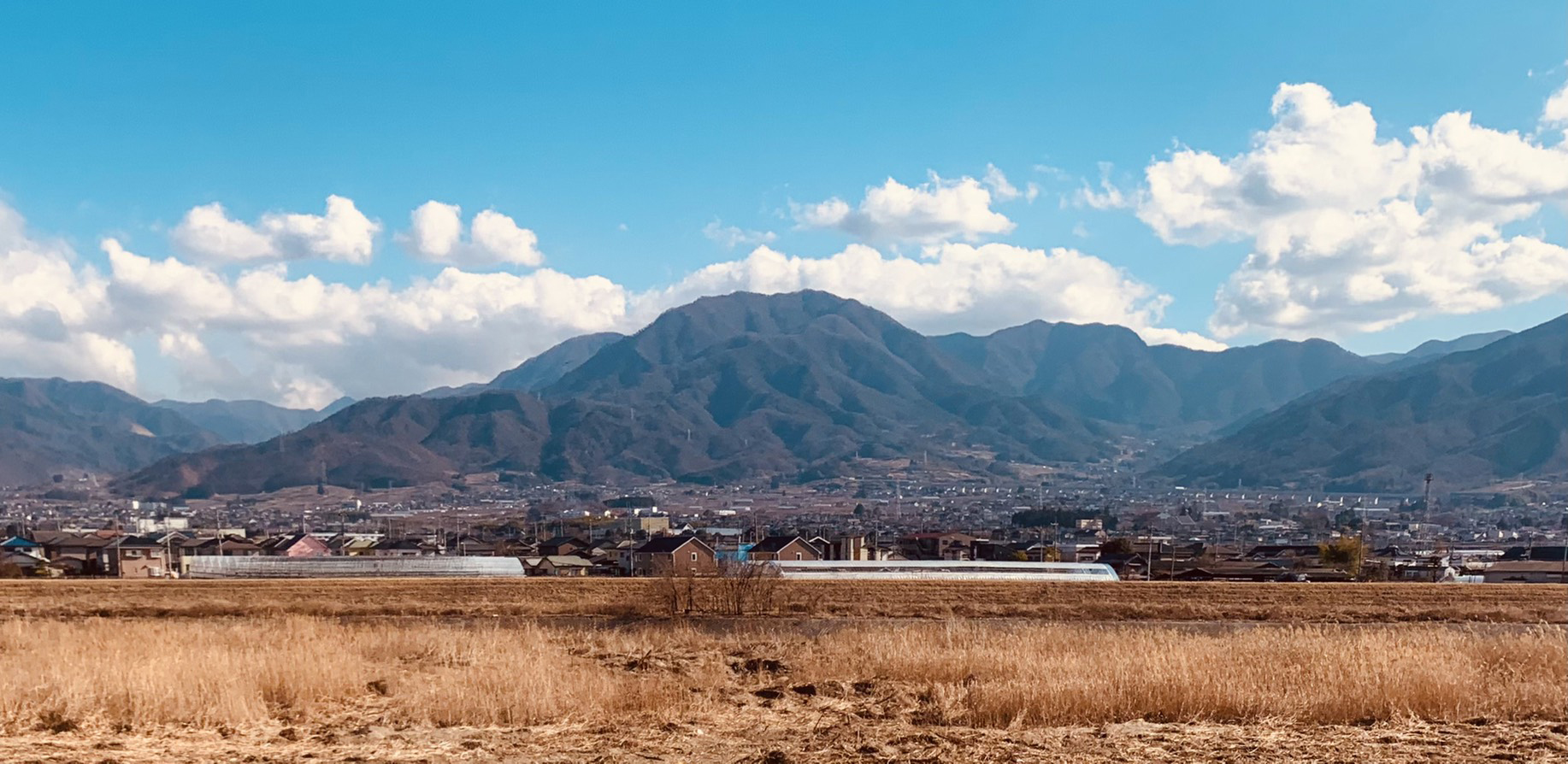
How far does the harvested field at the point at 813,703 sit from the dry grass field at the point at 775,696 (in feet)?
0.12

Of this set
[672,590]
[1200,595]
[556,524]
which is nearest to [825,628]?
[672,590]

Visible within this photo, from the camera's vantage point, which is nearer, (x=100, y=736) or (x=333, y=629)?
(x=100, y=736)

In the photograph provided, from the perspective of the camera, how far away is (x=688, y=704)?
12.1 metres

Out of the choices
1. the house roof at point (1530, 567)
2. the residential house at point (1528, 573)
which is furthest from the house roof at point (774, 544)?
the house roof at point (1530, 567)

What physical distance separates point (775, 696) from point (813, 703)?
2.49 ft

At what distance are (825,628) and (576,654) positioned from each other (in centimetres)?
804

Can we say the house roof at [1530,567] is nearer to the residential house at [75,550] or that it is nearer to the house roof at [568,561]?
the house roof at [568,561]

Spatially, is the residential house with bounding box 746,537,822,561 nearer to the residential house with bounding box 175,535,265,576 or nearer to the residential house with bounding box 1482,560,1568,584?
the residential house with bounding box 175,535,265,576

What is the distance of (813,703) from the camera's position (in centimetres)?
1252

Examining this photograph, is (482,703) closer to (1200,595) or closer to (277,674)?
(277,674)

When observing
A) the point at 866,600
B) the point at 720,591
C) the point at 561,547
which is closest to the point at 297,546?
the point at 561,547

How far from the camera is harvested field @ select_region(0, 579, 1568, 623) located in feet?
101

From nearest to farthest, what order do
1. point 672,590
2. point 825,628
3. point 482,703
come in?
point 482,703, point 825,628, point 672,590

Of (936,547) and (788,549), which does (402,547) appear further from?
(936,547)
